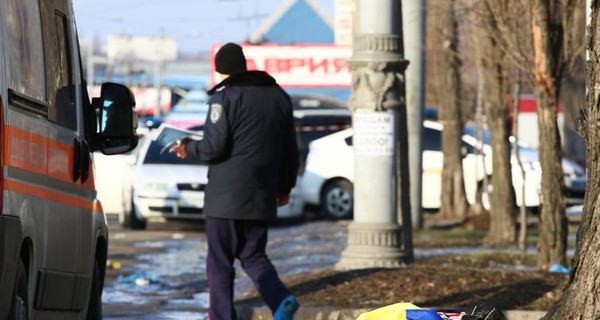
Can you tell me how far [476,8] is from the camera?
1439 cm

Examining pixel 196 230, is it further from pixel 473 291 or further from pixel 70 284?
pixel 70 284

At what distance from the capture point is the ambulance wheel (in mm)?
22719

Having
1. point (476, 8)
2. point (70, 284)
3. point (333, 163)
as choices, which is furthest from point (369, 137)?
point (333, 163)

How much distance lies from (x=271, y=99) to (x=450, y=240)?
10.4m

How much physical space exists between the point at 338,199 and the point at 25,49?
18837mm

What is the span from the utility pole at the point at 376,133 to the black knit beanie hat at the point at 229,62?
12.7 ft

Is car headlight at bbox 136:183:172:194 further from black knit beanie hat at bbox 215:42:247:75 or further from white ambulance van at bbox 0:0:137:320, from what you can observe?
white ambulance van at bbox 0:0:137:320

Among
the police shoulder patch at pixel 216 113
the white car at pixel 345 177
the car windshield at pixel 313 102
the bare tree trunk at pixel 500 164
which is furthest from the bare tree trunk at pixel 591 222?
the car windshield at pixel 313 102

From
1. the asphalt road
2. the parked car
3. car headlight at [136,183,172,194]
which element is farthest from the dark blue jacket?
the parked car

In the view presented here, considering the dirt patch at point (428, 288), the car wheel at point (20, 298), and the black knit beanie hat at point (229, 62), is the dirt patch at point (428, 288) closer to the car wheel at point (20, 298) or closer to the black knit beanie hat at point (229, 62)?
the black knit beanie hat at point (229, 62)

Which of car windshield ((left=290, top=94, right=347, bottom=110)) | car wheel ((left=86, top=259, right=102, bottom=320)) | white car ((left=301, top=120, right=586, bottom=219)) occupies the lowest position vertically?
white car ((left=301, top=120, right=586, bottom=219))

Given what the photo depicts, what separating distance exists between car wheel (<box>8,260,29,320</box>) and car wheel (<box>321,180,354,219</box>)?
18.7 metres

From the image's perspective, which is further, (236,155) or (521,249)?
(521,249)

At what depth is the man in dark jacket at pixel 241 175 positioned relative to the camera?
9.48 m
